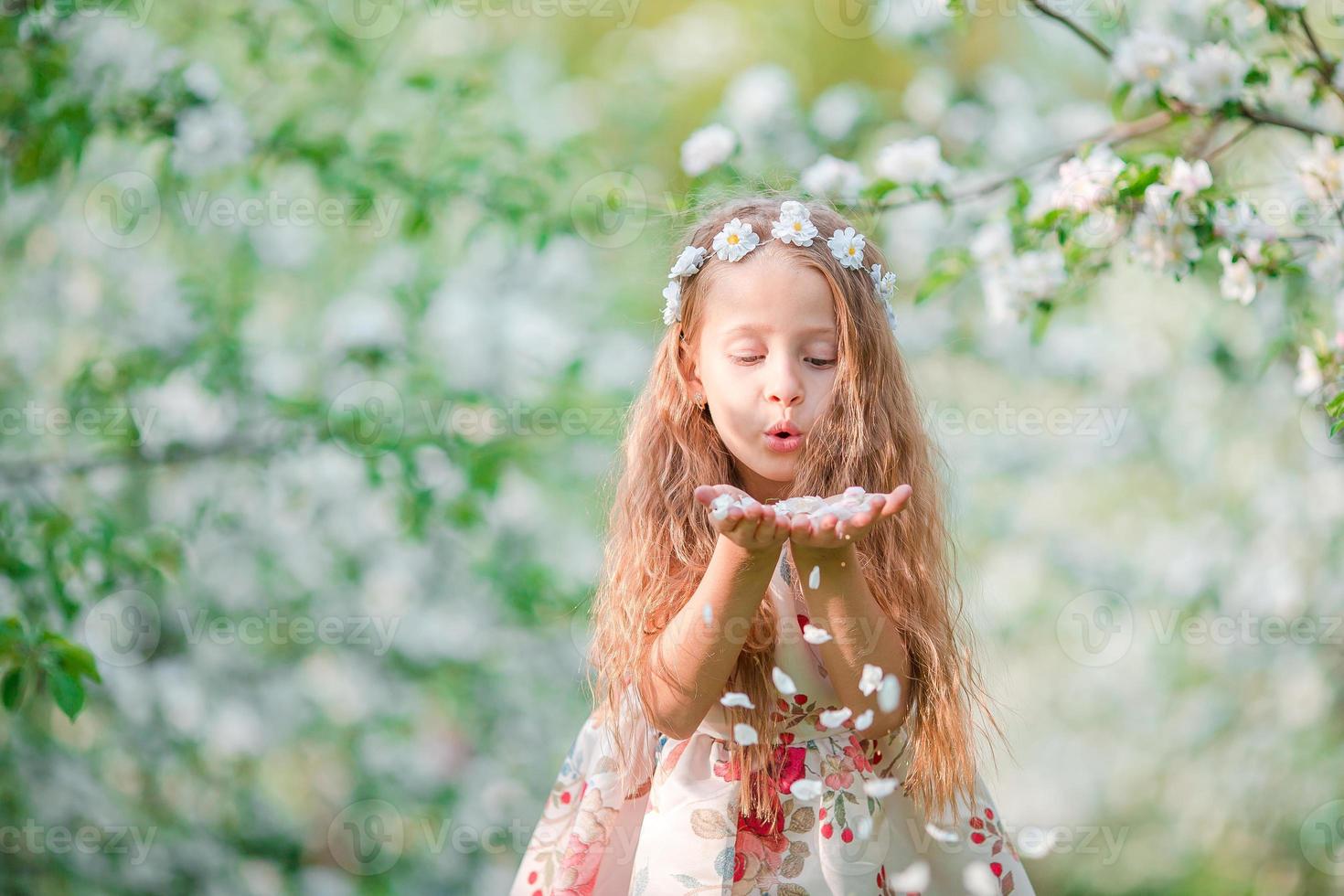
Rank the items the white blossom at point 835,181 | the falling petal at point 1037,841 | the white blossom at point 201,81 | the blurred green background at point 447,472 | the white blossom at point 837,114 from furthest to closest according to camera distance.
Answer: the white blossom at point 837,114 < the blurred green background at point 447,472 < the white blossom at point 201,81 < the white blossom at point 835,181 < the falling petal at point 1037,841

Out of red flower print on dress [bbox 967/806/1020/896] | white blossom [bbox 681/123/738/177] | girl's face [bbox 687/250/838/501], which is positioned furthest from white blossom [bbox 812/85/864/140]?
red flower print on dress [bbox 967/806/1020/896]

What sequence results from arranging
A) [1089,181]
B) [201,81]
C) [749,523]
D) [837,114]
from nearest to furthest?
[749,523] < [1089,181] < [201,81] < [837,114]

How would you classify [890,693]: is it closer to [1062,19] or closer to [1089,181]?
[1089,181]

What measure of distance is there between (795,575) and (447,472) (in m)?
1.94

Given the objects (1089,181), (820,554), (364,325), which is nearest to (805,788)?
(820,554)

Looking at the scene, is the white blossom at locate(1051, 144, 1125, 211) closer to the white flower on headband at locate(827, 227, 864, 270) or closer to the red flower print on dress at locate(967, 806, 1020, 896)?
the white flower on headband at locate(827, 227, 864, 270)

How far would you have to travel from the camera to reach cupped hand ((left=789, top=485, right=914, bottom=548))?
1.33 m

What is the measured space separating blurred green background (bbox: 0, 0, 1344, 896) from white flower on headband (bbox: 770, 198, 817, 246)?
1538 millimetres

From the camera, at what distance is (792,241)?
167 centimetres

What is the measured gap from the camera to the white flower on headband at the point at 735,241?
1679mm

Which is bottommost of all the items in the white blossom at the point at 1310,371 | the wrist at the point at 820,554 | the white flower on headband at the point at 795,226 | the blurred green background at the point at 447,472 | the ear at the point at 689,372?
the blurred green background at the point at 447,472

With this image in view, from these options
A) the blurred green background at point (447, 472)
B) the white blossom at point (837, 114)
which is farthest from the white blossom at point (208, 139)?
the white blossom at point (837, 114)

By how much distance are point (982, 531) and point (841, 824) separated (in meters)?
3.13

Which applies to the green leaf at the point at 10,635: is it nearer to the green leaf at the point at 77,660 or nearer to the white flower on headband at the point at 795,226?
the green leaf at the point at 77,660
